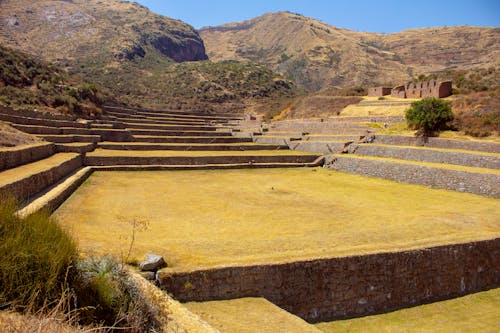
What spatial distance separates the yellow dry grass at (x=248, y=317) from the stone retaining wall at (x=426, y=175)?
1274 cm

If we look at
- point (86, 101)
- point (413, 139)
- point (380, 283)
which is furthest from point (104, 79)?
point (380, 283)

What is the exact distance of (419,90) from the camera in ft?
127

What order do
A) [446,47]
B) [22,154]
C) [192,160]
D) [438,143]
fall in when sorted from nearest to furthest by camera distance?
1. [22,154]
2. [192,160]
3. [438,143]
4. [446,47]

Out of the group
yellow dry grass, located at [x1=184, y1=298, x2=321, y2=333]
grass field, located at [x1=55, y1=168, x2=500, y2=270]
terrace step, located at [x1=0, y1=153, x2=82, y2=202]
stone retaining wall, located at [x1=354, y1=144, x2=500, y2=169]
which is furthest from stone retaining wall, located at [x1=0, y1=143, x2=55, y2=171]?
stone retaining wall, located at [x1=354, y1=144, x2=500, y2=169]

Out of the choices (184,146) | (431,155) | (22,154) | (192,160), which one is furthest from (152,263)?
(184,146)

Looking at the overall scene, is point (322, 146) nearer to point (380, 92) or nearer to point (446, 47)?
point (380, 92)

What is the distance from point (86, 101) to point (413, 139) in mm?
28635

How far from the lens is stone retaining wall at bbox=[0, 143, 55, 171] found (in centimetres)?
1385

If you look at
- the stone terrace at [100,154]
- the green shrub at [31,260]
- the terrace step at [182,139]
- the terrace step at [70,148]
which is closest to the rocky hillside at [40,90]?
the stone terrace at [100,154]

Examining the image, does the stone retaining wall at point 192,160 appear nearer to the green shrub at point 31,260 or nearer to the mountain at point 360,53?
the green shrub at point 31,260

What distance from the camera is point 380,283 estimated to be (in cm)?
860

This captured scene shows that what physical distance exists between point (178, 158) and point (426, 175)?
43.2ft

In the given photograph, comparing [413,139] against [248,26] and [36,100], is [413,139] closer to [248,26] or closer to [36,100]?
[36,100]

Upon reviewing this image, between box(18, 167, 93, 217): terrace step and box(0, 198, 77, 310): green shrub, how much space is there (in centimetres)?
474
